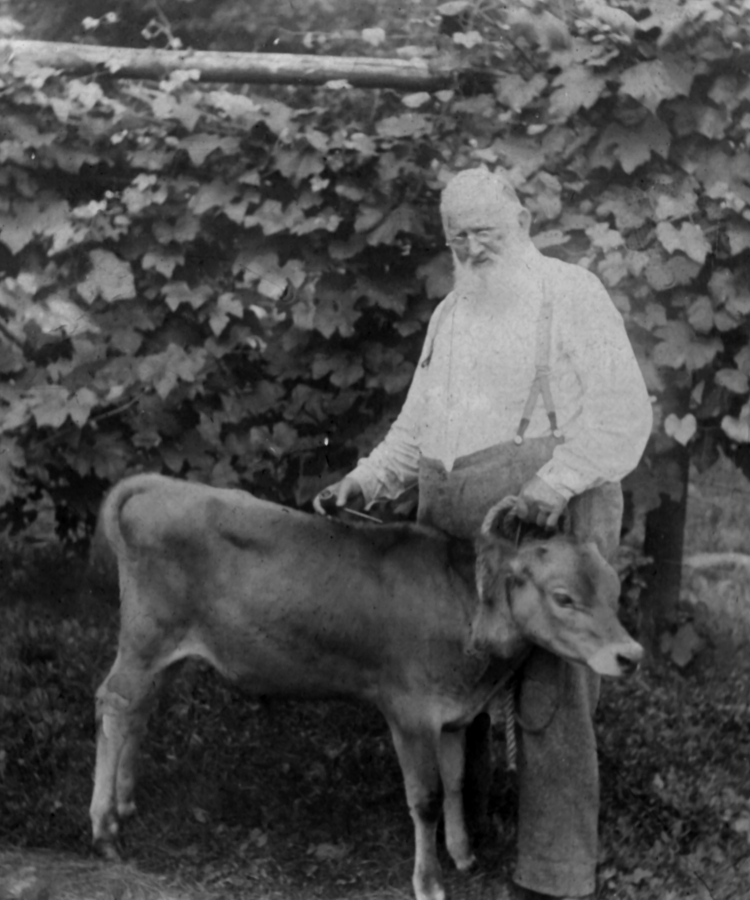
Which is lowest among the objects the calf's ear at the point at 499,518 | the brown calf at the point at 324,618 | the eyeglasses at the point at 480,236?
the brown calf at the point at 324,618

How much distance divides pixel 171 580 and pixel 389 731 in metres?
0.95

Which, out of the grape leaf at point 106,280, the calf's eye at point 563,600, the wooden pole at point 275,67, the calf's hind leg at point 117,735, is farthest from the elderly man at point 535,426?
the grape leaf at point 106,280

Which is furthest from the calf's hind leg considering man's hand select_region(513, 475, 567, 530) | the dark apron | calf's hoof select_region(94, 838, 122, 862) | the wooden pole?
the wooden pole

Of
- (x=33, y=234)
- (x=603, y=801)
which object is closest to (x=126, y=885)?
(x=603, y=801)

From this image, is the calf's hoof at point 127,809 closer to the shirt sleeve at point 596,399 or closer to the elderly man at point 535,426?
the elderly man at point 535,426

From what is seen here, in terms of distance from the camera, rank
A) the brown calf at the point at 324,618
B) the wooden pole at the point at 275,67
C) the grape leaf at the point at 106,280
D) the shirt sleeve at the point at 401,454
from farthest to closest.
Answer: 1. the grape leaf at the point at 106,280
2. the wooden pole at the point at 275,67
3. the shirt sleeve at the point at 401,454
4. the brown calf at the point at 324,618

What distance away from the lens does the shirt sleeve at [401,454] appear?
14.2 feet

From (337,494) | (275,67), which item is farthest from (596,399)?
(275,67)

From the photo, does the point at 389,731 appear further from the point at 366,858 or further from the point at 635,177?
the point at 635,177

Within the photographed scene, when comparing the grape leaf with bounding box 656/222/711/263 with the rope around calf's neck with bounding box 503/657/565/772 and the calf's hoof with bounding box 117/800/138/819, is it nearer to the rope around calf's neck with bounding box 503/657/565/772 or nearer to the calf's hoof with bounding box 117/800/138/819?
the rope around calf's neck with bounding box 503/657/565/772

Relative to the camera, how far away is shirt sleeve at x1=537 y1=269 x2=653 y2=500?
4.00 metres

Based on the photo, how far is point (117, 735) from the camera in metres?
4.44

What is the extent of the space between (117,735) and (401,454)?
1.39m

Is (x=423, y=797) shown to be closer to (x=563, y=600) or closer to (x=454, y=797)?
(x=454, y=797)
